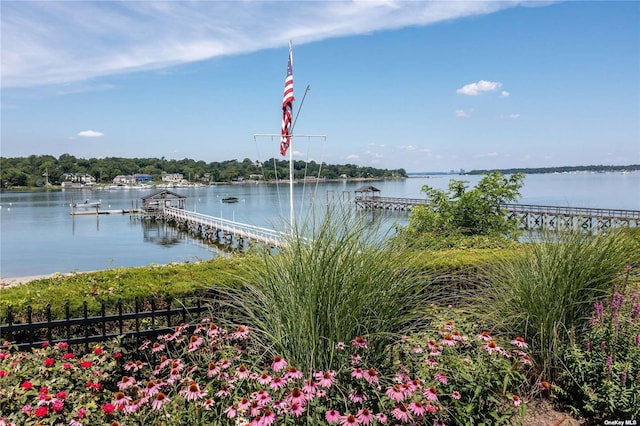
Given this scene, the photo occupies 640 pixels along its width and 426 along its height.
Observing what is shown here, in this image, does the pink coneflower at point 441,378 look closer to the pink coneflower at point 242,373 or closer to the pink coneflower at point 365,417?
the pink coneflower at point 365,417

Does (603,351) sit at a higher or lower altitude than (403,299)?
lower

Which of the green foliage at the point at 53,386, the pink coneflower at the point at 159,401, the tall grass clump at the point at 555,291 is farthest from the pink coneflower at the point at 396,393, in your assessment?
the green foliage at the point at 53,386

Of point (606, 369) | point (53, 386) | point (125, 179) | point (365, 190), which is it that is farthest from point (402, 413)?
point (125, 179)

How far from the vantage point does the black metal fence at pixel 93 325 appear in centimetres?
379

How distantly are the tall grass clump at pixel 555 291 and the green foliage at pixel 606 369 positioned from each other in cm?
15

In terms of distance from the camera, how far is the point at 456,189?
41.6 ft

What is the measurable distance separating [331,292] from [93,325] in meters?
2.88

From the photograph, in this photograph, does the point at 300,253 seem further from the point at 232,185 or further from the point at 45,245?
the point at 232,185

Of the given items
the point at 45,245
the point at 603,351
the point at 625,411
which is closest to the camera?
the point at 625,411

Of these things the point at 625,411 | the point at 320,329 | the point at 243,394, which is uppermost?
the point at 320,329

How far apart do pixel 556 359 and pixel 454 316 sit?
0.82 metres

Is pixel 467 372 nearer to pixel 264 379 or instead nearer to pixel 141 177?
pixel 264 379

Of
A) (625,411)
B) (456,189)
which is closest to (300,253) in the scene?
(625,411)

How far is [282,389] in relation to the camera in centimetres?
248
